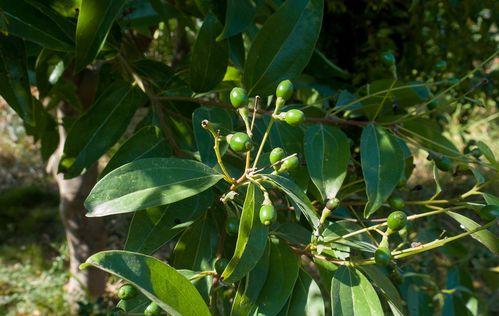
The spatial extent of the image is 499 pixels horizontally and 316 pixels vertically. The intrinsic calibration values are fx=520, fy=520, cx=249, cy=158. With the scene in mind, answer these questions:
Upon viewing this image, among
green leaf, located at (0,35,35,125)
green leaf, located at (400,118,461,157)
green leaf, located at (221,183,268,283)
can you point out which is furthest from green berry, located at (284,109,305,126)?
green leaf, located at (0,35,35,125)

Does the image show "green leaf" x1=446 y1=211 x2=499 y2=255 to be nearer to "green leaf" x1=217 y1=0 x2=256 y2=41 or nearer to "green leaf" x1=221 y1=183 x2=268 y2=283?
"green leaf" x1=221 y1=183 x2=268 y2=283

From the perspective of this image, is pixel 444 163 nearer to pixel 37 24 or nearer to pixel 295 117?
pixel 295 117

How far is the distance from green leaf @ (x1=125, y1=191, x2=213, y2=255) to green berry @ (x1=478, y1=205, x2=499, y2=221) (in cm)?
38

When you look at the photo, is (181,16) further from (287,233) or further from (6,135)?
(6,135)

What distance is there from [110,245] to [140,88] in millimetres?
2354

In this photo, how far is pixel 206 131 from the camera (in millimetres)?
833

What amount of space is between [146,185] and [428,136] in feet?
1.77

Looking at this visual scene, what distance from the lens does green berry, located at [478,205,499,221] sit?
27.6 inches

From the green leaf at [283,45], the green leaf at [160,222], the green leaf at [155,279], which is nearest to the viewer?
the green leaf at [155,279]

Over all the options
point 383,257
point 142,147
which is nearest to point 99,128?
point 142,147

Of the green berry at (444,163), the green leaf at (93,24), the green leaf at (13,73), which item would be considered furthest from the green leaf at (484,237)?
the green leaf at (13,73)

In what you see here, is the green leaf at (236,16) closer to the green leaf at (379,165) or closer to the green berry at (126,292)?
the green leaf at (379,165)

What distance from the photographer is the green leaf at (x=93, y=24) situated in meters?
0.72

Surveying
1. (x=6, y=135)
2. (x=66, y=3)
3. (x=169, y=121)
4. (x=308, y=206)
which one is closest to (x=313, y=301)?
(x=308, y=206)
